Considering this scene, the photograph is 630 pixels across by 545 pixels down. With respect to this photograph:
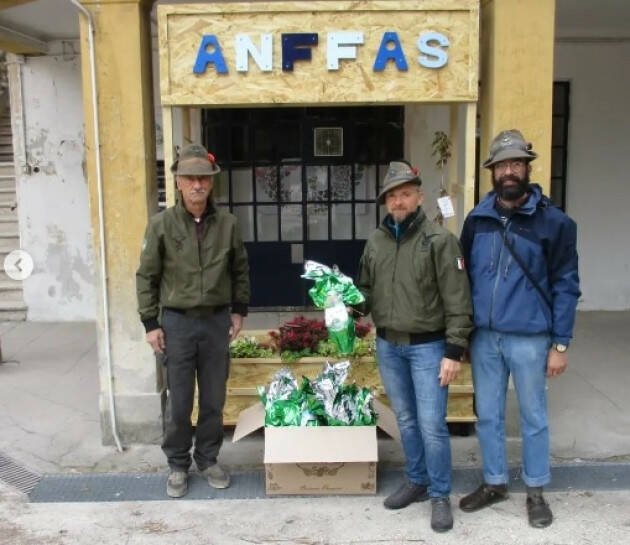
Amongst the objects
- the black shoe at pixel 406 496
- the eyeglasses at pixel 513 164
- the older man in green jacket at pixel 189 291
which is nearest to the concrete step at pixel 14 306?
the older man in green jacket at pixel 189 291

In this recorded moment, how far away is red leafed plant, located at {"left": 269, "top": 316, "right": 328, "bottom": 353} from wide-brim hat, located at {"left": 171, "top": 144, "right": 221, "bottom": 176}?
1453mm

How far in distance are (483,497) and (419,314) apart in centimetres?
115

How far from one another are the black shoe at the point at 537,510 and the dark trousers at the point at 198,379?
5.91ft

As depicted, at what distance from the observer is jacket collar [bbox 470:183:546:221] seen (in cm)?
363

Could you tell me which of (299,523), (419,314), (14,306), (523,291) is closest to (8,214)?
(14,306)

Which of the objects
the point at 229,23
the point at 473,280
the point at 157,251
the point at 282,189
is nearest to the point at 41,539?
the point at 157,251

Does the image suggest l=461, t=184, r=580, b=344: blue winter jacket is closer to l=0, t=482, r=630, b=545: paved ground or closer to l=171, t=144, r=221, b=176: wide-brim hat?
l=0, t=482, r=630, b=545: paved ground

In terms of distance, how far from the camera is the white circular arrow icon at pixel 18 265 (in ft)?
26.7

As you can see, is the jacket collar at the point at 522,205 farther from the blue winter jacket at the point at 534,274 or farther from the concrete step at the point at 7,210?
the concrete step at the point at 7,210

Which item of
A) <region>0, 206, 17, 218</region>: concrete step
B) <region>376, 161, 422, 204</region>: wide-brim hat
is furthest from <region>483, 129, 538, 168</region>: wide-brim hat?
<region>0, 206, 17, 218</region>: concrete step

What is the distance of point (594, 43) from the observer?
7.95m

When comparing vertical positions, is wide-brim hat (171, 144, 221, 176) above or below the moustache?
above

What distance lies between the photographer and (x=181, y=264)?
402 centimetres

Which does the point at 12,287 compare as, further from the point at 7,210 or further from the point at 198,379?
the point at 198,379
